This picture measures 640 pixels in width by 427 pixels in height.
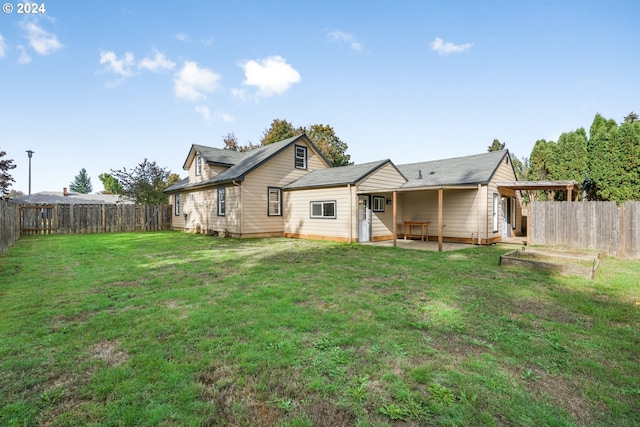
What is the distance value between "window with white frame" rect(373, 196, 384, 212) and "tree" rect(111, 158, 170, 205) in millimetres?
18342

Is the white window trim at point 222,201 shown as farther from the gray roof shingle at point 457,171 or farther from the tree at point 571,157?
the tree at point 571,157

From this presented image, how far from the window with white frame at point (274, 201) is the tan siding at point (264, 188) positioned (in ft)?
0.65

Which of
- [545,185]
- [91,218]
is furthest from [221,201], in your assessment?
[545,185]

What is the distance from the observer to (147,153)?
2495 centimetres

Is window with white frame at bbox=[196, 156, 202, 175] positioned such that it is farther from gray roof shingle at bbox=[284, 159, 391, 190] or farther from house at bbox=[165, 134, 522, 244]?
gray roof shingle at bbox=[284, 159, 391, 190]

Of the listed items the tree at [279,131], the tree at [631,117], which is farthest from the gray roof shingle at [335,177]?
the tree at [631,117]

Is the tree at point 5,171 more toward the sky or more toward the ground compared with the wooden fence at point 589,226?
more toward the sky

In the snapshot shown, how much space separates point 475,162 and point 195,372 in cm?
1531

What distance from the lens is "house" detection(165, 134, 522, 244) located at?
511 inches

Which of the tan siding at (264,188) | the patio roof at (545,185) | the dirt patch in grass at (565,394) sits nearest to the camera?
the dirt patch in grass at (565,394)

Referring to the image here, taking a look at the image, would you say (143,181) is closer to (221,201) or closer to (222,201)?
(221,201)

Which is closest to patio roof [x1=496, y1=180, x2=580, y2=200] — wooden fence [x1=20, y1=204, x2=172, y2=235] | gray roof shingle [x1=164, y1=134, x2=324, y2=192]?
gray roof shingle [x1=164, y1=134, x2=324, y2=192]

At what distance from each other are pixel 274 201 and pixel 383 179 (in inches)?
233

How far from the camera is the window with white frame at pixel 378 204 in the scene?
1397 cm
